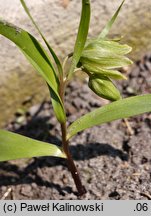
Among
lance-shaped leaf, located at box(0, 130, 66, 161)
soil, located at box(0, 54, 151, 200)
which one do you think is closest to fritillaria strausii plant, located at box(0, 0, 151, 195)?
lance-shaped leaf, located at box(0, 130, 66, 161)

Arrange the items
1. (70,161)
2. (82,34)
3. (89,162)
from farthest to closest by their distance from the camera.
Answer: (89,162) < (70,161) < (82,34)

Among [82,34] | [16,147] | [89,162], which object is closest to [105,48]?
[82,34]

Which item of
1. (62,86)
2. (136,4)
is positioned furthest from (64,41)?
(62,86)

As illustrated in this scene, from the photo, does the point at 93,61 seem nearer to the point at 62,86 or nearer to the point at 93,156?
the point at 62,86

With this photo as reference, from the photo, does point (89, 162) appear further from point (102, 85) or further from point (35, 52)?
point (35, 52)

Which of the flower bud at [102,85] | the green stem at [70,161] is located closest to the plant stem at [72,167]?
the green stem at [70,161]
